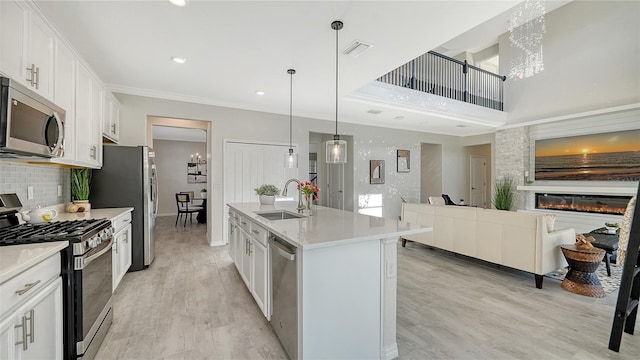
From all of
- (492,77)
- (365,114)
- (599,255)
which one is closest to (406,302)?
(599,255)

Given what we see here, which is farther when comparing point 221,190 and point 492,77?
point 492,77

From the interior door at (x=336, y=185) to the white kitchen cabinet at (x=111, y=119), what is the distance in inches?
181

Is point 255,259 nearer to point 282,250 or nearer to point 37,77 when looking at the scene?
point 282,250

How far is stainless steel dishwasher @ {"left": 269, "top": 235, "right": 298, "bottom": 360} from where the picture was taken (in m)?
1.66

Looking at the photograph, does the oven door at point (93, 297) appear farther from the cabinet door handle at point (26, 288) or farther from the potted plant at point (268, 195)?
the potted plant at point (268, 195)

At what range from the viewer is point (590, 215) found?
17.6ft

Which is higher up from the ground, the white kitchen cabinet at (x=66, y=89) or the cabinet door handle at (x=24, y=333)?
the white kitchen cabinet at (x=66, y=89)

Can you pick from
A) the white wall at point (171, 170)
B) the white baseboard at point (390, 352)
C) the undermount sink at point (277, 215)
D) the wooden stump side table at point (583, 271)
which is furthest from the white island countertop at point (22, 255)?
the white wall at point (171, 170)

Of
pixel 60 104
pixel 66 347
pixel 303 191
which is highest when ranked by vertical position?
pixel 60 104

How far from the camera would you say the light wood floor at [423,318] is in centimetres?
195

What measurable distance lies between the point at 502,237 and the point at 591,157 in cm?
397

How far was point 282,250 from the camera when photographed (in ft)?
5.78

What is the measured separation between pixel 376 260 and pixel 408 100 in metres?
3.91

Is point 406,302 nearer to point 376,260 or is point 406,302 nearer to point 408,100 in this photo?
point 376,260
